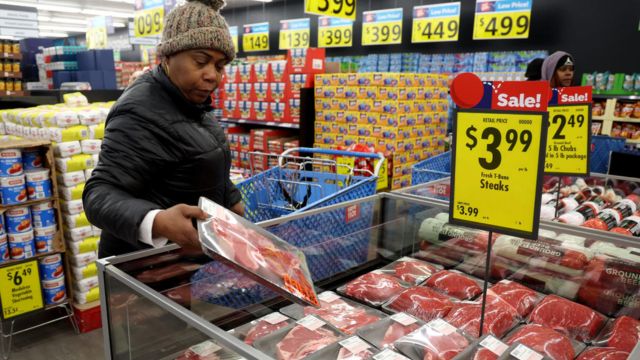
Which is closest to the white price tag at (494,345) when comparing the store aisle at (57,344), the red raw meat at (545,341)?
the red raw meat at (545,341)

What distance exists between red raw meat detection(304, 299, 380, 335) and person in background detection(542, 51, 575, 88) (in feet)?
11.5

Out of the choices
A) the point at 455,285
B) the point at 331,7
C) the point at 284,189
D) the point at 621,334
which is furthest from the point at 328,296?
the point at 331,7

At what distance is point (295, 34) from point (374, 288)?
10194mm

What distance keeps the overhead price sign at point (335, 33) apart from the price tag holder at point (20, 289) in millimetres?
8055

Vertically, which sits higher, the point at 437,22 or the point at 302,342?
the point at 437,22

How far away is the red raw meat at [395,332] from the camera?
128 cm

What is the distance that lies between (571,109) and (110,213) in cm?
200

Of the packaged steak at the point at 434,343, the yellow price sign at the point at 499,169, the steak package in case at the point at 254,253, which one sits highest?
the yellow price sign at the point at 499,169

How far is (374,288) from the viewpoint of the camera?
1646mm

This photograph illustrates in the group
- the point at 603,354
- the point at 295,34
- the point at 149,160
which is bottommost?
the point at 603,354

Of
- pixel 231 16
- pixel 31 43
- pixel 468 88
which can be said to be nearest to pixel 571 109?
pixel 468 88

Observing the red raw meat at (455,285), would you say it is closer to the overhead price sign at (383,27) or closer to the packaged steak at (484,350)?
the packaged steak at (484,350)

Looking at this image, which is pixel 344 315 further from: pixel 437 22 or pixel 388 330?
pixel 437 22

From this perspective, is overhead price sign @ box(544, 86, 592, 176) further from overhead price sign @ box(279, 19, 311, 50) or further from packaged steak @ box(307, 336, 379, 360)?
overhead price sign @ box(279, 19, 311, 50)
